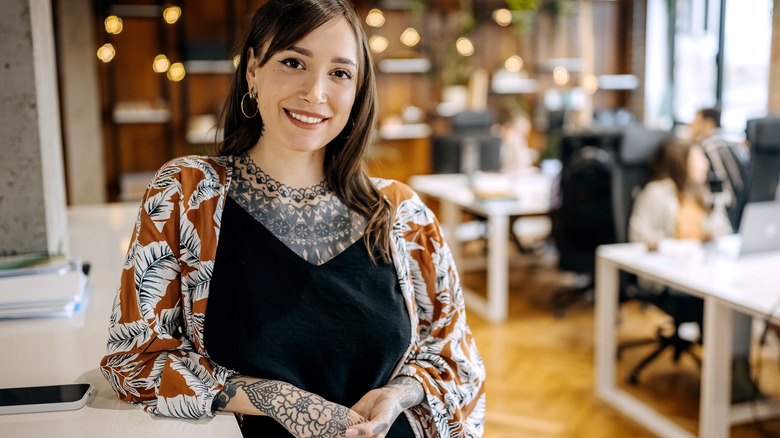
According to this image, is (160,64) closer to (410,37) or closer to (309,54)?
(410,37)

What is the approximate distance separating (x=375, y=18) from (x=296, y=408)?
688 cm

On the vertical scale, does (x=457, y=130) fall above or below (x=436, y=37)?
below

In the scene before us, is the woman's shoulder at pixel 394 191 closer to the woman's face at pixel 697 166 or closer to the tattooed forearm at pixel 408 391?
the tattooed forearm at pixel 408 391

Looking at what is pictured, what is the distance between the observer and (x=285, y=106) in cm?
127

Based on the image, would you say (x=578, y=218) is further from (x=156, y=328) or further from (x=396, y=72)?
(x=396, y=72)

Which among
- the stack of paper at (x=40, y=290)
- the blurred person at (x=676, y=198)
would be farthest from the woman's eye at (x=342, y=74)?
the blurred person at (x=676, y=198)

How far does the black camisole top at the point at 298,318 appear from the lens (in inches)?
49.1

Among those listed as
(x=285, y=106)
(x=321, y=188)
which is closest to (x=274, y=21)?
(x=285, y=106)

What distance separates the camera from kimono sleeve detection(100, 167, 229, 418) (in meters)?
1.17

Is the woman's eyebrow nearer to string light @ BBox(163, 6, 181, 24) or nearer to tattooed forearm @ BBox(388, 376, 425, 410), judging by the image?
tattooed forearm @ BBox(388, 376, 425, 410)

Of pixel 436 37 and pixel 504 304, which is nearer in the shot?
pixel 504 304

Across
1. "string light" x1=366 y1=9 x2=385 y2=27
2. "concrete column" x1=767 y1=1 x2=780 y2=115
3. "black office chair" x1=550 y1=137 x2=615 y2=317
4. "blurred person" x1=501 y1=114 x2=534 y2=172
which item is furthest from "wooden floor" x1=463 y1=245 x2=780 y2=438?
"string light" x1=366 y1=9 x2=385 y2=27

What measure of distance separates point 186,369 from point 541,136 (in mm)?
7770

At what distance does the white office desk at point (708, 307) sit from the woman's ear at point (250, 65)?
1981mm
